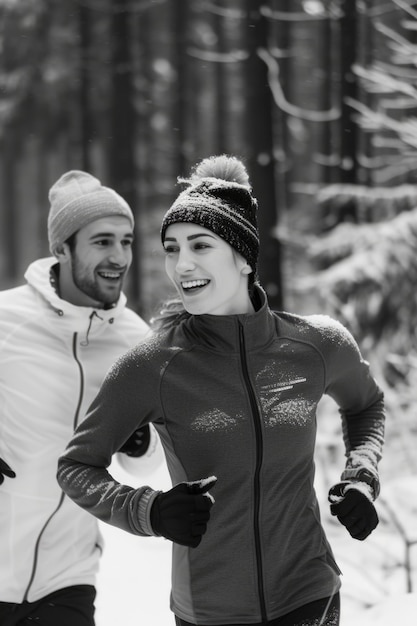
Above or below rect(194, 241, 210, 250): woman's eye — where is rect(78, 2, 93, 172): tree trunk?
below

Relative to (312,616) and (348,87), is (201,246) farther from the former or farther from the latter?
(348,87)

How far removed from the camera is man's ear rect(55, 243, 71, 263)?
390cm

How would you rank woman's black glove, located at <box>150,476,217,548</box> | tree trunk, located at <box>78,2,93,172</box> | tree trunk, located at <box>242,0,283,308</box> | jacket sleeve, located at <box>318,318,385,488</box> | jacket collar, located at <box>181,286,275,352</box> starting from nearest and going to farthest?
woman's black glove, located at <box>150,476,217,548</box>, jacket collar, located at <box>181,286,275,352</box>, jacket sleeve, located at <box>318,318,385,488</box>, tree trunk, located at <box>242,0,283,308</box>, tree trunk, located at <box>78,2,93,172</box>

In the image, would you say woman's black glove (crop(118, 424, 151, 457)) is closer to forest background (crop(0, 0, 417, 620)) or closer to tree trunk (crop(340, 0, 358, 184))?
forest background (crop(0, 0, 417, 620))

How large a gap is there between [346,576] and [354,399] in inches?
117

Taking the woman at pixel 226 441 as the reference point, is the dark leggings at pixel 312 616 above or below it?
below

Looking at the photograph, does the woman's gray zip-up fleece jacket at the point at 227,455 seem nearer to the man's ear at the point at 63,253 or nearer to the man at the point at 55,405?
the man at the point at 55,405

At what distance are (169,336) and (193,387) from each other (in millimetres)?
234

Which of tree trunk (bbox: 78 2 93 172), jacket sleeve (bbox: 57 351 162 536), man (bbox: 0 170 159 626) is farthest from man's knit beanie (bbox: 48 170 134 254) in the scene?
tree trunk (bbox: 78 2 93 172)

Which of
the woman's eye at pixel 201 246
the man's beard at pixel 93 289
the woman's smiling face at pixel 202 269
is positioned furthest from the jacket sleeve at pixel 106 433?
the man's beard at pixel 93 289

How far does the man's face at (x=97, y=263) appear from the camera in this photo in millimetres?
3750

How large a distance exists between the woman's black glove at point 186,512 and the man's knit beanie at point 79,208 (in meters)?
1.83

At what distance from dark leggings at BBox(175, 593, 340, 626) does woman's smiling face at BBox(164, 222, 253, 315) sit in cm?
101

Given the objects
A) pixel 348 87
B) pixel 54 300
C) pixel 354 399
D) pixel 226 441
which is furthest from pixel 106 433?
pixel 348 87
